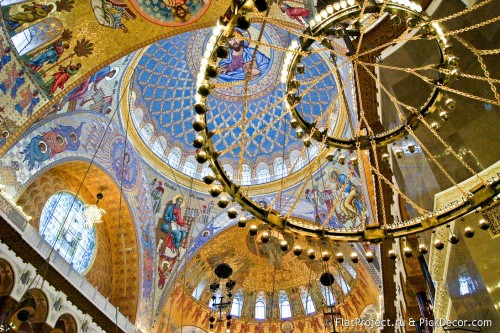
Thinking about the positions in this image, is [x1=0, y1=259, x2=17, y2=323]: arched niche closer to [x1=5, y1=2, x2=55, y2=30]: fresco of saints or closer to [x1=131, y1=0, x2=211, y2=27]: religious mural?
[x1=5, y1=2, x2=55, y2=30]: fresco of saints

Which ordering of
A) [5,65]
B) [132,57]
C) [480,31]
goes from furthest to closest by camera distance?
[132,57] < [5,65] < [480,31]

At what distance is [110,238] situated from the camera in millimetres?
13805

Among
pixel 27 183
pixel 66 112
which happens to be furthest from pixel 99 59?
pixel 27 183

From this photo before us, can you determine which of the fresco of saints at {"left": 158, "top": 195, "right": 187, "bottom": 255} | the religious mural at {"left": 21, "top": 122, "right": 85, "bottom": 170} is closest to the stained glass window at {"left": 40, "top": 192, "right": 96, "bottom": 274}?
the religious mural at {"left": 21, "top": 122, "right": 85, "bottom": 170}

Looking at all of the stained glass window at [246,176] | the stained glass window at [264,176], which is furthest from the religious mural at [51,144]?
the stained glass window at [264,176]

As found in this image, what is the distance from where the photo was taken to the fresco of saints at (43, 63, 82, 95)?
338 inches

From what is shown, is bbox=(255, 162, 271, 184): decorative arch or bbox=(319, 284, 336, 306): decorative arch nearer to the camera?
bbox=(319, 284, 336, 306): decorative arch

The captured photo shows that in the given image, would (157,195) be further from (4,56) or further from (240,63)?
(4,56)

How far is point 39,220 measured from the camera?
1087cm

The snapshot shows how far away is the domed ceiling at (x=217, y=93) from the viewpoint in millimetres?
14562

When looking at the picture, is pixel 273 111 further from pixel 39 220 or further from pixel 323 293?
pixel 39 220

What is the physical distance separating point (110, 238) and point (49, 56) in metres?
7.09

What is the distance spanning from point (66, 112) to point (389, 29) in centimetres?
798

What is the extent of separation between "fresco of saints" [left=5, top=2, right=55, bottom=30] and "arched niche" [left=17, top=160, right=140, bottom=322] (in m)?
4.73
